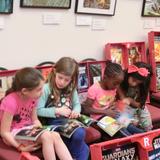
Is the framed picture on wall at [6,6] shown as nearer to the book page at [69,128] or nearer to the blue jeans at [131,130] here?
the book page at [69,128]

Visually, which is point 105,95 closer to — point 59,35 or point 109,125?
point 109,125

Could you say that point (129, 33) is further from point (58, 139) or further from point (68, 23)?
point (58, 139)

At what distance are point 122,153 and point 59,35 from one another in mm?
1202

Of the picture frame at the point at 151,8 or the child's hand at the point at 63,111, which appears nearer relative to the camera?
the child's hand at the point at 63,111

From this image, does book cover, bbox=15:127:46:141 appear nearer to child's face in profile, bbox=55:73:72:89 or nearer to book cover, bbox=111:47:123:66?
child's face in profile, bbox=55:73:72:89

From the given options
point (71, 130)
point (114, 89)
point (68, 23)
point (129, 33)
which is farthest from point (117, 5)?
point (71, 130)

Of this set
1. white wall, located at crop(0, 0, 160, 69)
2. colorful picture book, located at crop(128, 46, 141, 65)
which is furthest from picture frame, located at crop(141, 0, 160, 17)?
colorful picture book, located at crop(128, 46, 141, 65)

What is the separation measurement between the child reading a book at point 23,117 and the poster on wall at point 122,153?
21 centimetres

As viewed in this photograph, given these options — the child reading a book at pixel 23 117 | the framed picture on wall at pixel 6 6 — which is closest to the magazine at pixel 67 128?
the child reading a book at pixel 23 117

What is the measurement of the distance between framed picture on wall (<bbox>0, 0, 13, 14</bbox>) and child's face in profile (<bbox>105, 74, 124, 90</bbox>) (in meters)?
0.85

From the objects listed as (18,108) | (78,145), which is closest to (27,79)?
(18,108)

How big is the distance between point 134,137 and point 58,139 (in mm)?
468

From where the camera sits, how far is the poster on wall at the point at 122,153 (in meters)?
2.14

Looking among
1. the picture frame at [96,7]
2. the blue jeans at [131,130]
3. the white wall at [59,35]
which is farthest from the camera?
the picture frame at [96,7]
